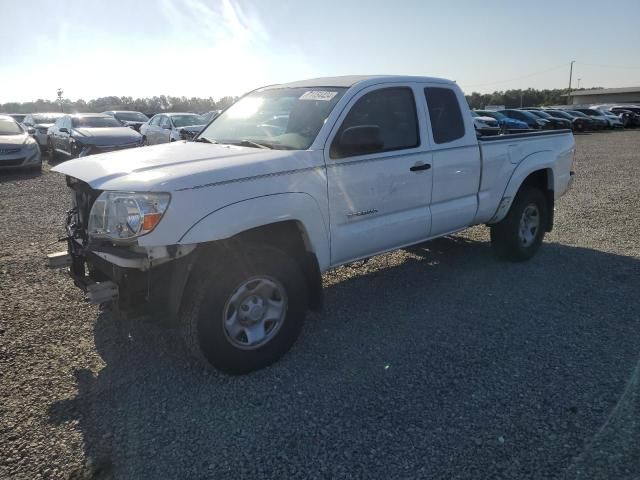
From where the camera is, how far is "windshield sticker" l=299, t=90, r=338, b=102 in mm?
4059

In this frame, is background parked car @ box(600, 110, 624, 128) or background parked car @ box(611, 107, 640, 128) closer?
background parked car @ box(600, 110, 624, 128)

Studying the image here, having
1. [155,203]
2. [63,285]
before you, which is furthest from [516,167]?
[63,285]

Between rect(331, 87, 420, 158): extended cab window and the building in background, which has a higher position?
the building in background

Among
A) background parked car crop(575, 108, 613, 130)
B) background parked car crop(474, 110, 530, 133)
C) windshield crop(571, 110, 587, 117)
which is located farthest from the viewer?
windshield crop(571, 110, 587, 117)

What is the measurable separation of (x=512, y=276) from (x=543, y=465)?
312 centimetres

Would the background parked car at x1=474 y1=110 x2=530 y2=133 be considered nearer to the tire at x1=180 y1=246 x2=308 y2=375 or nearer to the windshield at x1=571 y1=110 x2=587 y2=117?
the windshield at x1=571 y1=110 x2=587 y2=117

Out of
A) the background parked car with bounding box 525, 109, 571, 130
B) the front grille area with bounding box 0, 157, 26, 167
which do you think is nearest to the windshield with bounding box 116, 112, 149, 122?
the front grille area with bounding box 0, 157, 26, 167

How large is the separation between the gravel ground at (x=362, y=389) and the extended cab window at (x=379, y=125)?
1.51 m

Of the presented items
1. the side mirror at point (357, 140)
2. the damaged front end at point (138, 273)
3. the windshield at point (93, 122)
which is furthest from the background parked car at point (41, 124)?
the side mirror at point (357, 140)

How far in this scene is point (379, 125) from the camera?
4227mm

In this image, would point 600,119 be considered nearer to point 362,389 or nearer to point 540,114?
point 540,114

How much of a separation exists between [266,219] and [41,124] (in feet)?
71.2

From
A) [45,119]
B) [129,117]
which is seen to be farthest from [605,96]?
[45,119]

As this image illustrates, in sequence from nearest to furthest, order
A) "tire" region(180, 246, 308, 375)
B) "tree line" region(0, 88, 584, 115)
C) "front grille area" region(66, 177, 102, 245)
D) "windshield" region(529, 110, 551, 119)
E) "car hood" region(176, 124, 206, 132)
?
"tire" region(180, 246, 308, 375) < "front grille area" region(66, 177, 102, 245) < "car hood" region(176, 124, 206, 132) < "windshield" region(529, 110, 551, 119) < "tree line" region(0, 88, 584, 115)
